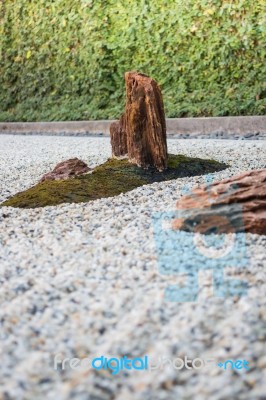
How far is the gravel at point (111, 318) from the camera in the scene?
1.75m

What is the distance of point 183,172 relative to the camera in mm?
4914

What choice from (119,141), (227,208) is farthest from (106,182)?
(227,208)

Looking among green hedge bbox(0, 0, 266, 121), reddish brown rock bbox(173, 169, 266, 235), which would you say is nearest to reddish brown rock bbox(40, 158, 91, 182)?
reddish brown rock bbox(173, 169, 266, 235)

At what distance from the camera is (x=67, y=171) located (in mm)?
5023

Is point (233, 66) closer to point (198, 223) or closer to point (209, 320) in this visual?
point (198, 223)

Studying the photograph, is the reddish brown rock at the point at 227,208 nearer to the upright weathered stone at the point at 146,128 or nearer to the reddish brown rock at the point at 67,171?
the upright weathered stone at the point at 146,128

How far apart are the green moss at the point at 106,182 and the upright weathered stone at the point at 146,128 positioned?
0.09 meters

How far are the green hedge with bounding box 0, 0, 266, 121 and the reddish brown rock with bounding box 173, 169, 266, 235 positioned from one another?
17.5 feet

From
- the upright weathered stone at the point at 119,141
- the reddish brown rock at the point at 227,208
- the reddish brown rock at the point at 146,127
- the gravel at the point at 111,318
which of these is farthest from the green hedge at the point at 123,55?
the gravel at the point at 111,318

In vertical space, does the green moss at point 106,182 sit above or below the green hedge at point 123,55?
below

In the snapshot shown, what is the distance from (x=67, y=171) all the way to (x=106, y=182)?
583mm

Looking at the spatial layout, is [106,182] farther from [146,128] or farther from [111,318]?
[111,318]

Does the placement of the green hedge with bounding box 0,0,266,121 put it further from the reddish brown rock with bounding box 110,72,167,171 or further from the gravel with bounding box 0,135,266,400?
the gravel with bounding box 0,135,266,400

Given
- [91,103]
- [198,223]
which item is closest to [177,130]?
[91,103]
